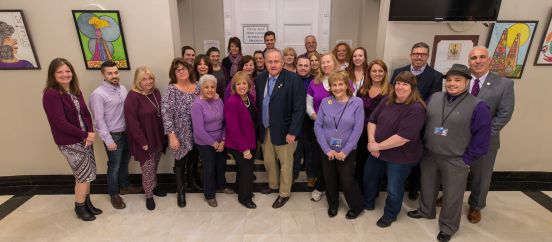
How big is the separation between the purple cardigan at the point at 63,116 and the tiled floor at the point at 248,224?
2.89 feet

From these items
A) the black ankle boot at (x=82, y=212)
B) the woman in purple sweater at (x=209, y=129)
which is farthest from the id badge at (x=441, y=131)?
the black ankle boot at (x=82, y=212)

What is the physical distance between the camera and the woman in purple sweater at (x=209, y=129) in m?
2.88

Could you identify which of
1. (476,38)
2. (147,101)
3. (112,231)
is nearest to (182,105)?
(147,101)

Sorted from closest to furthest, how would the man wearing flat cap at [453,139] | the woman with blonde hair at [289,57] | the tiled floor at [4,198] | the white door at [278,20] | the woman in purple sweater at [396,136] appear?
→ the man wearing flat cap at [453,139] → the woman in purple sweater at [396,136] → the woman with blonde hair at [289,57] → the tiled floor at [4,198] → the white door at [278,20]

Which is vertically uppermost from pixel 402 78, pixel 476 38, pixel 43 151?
pixel 476 38

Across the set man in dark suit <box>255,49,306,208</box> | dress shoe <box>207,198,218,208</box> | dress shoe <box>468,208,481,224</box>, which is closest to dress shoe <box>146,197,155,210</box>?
dress shoe <box>207,198,218,208</box>

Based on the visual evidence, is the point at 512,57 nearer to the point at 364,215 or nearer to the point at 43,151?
the point at 364,215

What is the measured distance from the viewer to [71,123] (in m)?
2.76

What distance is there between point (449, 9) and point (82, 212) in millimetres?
4176

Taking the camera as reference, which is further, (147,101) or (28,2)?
(28,2)

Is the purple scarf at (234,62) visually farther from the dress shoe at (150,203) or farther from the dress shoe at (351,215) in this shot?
the dress shoe at (351,215)

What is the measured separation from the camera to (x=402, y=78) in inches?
97.7

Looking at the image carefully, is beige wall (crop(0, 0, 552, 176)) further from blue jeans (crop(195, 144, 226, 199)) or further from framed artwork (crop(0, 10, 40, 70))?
blue jeans (crop(195, 144, 226, 199))

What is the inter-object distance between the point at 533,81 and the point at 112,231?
15.5 ft
